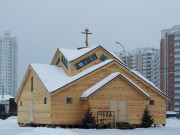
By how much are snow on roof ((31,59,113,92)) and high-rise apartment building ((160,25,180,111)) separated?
10337 cm

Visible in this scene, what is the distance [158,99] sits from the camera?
123 feet

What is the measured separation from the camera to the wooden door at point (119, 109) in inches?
1323

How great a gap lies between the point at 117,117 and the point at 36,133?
11.5m

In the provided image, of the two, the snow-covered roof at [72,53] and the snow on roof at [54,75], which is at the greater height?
the snow-covered roof at [72,53]

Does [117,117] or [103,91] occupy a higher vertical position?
[103,91]

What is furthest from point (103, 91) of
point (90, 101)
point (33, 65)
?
point (33, 65)

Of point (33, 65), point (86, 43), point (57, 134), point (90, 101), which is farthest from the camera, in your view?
point (86, 43)

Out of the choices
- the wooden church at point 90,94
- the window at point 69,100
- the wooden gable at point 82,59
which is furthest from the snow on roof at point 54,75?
the window at point 69,100

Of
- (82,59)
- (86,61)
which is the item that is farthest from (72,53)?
(86,61)

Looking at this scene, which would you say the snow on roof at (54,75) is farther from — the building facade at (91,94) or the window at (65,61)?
the window at (65,61)

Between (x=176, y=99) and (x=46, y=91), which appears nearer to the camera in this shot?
(x=46, y=91)

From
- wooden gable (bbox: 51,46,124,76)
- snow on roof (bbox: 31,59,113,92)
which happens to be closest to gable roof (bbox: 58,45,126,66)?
wooden gable (bbox: 51,46,124,76)

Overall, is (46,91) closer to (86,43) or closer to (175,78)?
(86,43)

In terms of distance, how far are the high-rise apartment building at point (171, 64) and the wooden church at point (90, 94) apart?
103m
